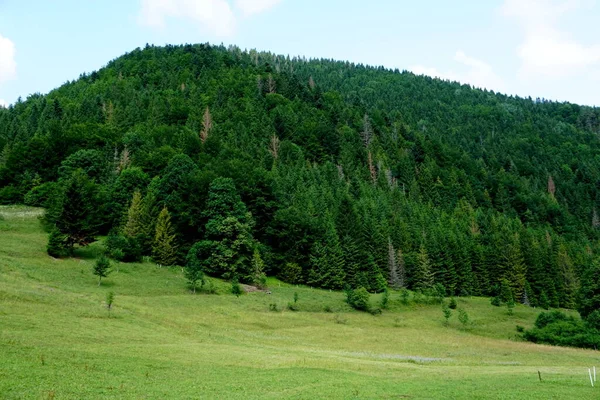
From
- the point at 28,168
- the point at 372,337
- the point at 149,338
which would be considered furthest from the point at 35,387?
the point at 28,168

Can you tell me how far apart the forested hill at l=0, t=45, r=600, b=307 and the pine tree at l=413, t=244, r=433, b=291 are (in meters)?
0.36

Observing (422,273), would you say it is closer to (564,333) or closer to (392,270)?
(392,270)

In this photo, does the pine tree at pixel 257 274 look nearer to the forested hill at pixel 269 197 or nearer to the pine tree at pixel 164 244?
the forested hill at pixel 269 197

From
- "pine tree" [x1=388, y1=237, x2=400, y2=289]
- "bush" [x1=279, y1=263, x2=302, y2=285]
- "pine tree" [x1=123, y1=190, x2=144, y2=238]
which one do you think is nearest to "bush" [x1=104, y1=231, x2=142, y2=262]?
"pine tree" [x1=123, y1=190, x2=144, y2=238]

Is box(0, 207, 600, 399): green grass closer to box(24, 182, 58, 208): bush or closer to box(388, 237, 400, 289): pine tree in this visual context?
box(388, 237, 400, 289): pine tree

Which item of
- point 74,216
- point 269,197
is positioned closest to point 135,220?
point 74,216

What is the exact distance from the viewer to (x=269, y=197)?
110 m

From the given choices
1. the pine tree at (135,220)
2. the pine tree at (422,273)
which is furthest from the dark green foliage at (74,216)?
the pine tree at (422,273)

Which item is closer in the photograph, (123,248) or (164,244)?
(123,248)

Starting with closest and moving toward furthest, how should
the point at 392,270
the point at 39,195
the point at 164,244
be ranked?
the point at 164,244 → the point at 392,270 → the point at 39,195

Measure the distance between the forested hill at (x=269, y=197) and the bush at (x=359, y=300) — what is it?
1818 centimetres

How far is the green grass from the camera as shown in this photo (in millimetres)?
25406

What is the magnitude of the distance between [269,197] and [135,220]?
3268cm

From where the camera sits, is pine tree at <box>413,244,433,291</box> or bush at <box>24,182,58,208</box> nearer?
pine tree at <box>413,244,433,291</box>
